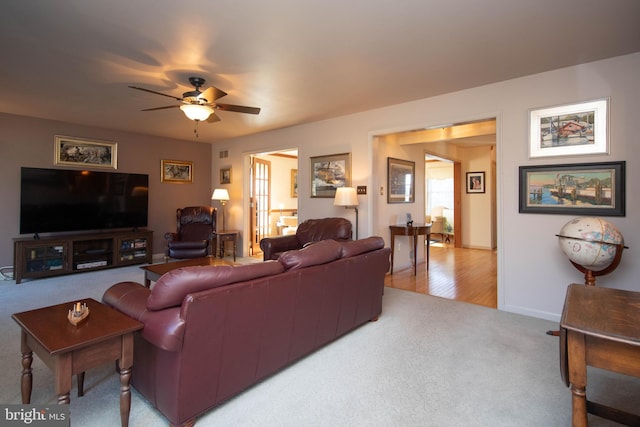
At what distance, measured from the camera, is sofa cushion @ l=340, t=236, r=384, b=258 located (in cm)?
265

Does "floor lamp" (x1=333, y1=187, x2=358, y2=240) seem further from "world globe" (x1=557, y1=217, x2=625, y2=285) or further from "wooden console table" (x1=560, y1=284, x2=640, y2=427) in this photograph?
"wooden console table" (x1=560, y1=284, x2=640, y2=427)

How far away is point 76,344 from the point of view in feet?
4.50

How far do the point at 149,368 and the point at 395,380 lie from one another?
1.52m

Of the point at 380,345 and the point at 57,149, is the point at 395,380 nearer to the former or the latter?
the point at 380,345

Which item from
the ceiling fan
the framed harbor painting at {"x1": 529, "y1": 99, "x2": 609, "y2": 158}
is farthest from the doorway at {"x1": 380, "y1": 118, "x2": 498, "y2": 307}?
the ceiling fan

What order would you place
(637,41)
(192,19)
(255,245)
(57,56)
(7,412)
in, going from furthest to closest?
(255,245) → (57,56) → (637,41) → (192,19) → (7,412)

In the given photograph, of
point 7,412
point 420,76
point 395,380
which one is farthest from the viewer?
point 420,76

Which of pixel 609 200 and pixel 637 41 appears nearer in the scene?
pixel 637 41

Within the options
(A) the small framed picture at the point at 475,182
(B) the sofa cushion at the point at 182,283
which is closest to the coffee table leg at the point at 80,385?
(B) the sofa cushion at the point at 182,283

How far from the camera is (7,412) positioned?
1.65 meters

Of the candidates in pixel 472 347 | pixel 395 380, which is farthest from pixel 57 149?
pixel 472 347

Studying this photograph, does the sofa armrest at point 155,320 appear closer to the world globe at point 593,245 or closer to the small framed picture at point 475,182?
the world globe at point 593,245

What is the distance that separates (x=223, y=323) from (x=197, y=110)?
92.8 inches

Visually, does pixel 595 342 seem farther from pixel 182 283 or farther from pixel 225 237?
pixel 225 237
